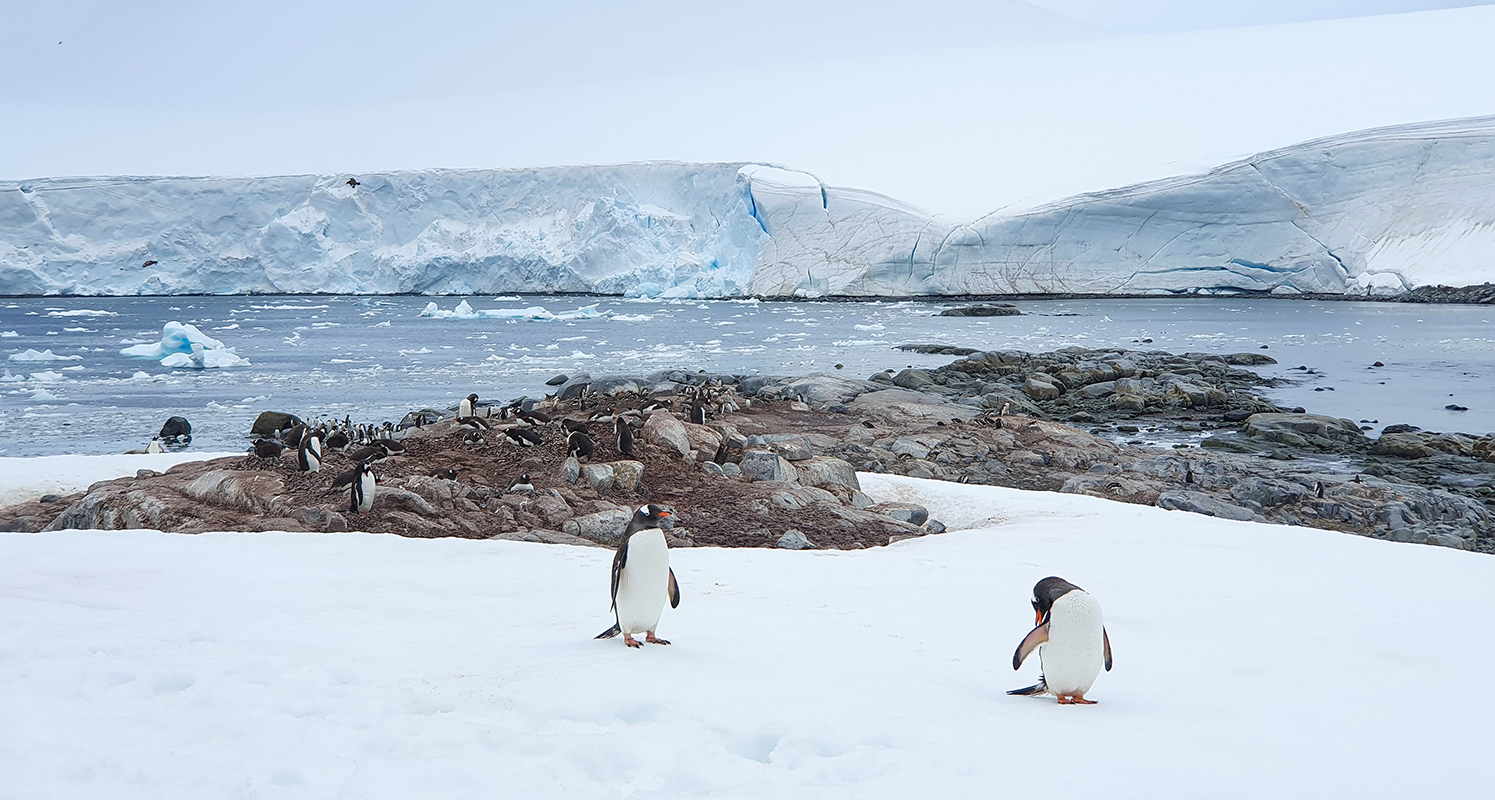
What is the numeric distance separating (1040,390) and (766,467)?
13.1m

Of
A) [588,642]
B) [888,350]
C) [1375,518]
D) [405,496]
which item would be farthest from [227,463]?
[888,350]

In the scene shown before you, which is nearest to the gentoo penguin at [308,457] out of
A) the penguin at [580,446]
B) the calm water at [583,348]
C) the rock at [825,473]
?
the penguin at [580,446]

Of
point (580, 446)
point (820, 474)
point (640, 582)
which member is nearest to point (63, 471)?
point (580, 446)

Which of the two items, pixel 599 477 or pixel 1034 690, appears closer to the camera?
pixel 1034 690

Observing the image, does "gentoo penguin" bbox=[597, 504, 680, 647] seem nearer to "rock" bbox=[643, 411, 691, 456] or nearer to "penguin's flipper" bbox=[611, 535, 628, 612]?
"penguin's flipper" bbox=[611, 535, 628, 612]

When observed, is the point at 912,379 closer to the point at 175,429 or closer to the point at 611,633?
the point at 175,429

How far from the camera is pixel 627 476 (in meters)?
7.70

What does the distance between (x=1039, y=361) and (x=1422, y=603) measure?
787 inches

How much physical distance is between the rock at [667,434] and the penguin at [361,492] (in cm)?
264

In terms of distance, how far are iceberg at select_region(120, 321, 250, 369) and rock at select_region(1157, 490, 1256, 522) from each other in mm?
23955

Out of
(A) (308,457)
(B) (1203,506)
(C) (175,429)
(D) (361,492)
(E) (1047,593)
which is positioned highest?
(E) (1047,593)

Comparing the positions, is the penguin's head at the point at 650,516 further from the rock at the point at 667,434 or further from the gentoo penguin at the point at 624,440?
the rock at the point at 667,434

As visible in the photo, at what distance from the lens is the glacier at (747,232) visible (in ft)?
129

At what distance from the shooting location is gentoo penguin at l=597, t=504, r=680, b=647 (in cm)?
350
